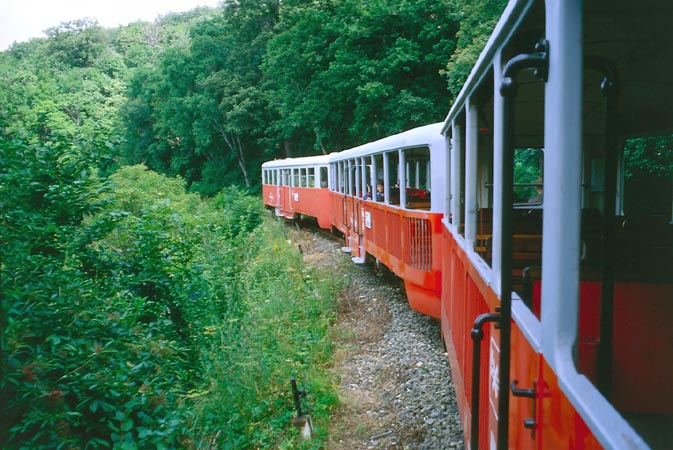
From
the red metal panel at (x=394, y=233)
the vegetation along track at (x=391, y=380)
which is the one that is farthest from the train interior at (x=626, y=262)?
the red metal panel at (x=394, y=233)

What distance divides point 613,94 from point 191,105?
37838 millimetres

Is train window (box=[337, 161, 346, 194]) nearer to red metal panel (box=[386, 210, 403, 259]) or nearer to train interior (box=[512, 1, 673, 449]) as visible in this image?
red metal panel (box=[386, 210, 403, 259])

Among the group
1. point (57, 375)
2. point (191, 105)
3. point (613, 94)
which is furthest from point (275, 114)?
point (613, 94)

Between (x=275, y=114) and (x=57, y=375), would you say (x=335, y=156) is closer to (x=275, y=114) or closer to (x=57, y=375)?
(x=57, y=375)

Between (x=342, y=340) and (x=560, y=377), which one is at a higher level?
(x=560, y=377)

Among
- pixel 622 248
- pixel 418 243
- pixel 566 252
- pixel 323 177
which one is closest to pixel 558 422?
pixel 566 252

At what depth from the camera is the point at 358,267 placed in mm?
12664

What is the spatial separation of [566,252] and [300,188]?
19154 mm

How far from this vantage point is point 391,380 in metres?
6.26

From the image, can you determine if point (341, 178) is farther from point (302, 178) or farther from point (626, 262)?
point (626, 262)

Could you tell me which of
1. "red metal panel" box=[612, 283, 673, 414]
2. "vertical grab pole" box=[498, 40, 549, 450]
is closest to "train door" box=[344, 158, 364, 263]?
"red metal panel" box=[612, 283, 673, 414]

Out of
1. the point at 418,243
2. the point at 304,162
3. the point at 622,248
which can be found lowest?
the point at 418,243

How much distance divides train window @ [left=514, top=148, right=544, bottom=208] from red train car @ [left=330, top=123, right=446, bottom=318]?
1113 millimetres

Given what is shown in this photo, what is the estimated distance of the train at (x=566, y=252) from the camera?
1.51 metres
